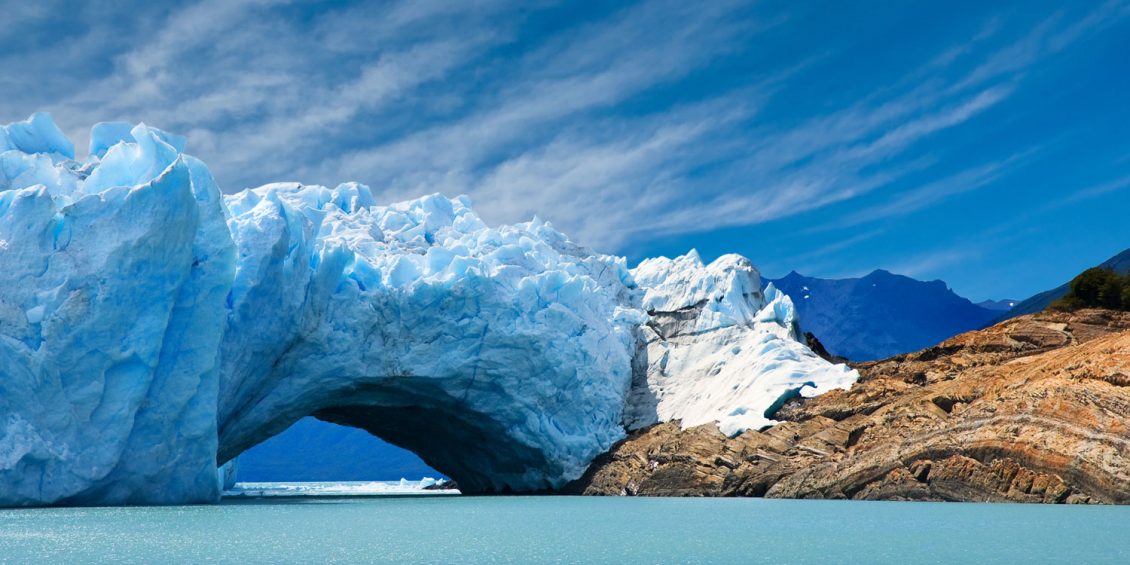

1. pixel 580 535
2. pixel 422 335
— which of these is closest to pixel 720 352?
pixel 422 335

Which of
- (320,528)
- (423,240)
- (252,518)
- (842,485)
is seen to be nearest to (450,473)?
(423,240)

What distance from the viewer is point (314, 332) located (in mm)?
29953

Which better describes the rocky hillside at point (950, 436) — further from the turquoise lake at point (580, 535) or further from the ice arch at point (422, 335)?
the ice arch at point (422, 335)

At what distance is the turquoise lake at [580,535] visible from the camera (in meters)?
11.5

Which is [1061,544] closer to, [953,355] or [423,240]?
[953,355]

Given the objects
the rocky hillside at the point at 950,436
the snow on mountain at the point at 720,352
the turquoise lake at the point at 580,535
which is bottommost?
the turquoise lake at the point at 580,535

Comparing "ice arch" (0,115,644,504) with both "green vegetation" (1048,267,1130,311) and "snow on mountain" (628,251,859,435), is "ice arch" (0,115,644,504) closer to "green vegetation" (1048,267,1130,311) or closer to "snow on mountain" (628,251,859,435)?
"snow on mountain" (628,251,859,435)

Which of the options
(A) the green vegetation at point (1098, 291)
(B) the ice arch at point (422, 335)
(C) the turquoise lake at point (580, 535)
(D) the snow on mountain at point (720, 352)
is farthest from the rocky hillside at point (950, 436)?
(A) the green vegetation at point (1098, 291)

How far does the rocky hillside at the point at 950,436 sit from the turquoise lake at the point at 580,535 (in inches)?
88.1

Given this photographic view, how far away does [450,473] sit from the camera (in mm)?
42875

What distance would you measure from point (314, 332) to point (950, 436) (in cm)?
1854

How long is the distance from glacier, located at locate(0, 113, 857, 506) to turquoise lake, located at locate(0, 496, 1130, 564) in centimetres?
304

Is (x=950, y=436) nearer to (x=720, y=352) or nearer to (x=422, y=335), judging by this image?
(x=720, y=352)

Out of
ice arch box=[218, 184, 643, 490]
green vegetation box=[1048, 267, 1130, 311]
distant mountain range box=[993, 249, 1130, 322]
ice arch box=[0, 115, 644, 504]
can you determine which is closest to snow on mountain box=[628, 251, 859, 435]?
ice arch box=[0, 115, 644, 504]
